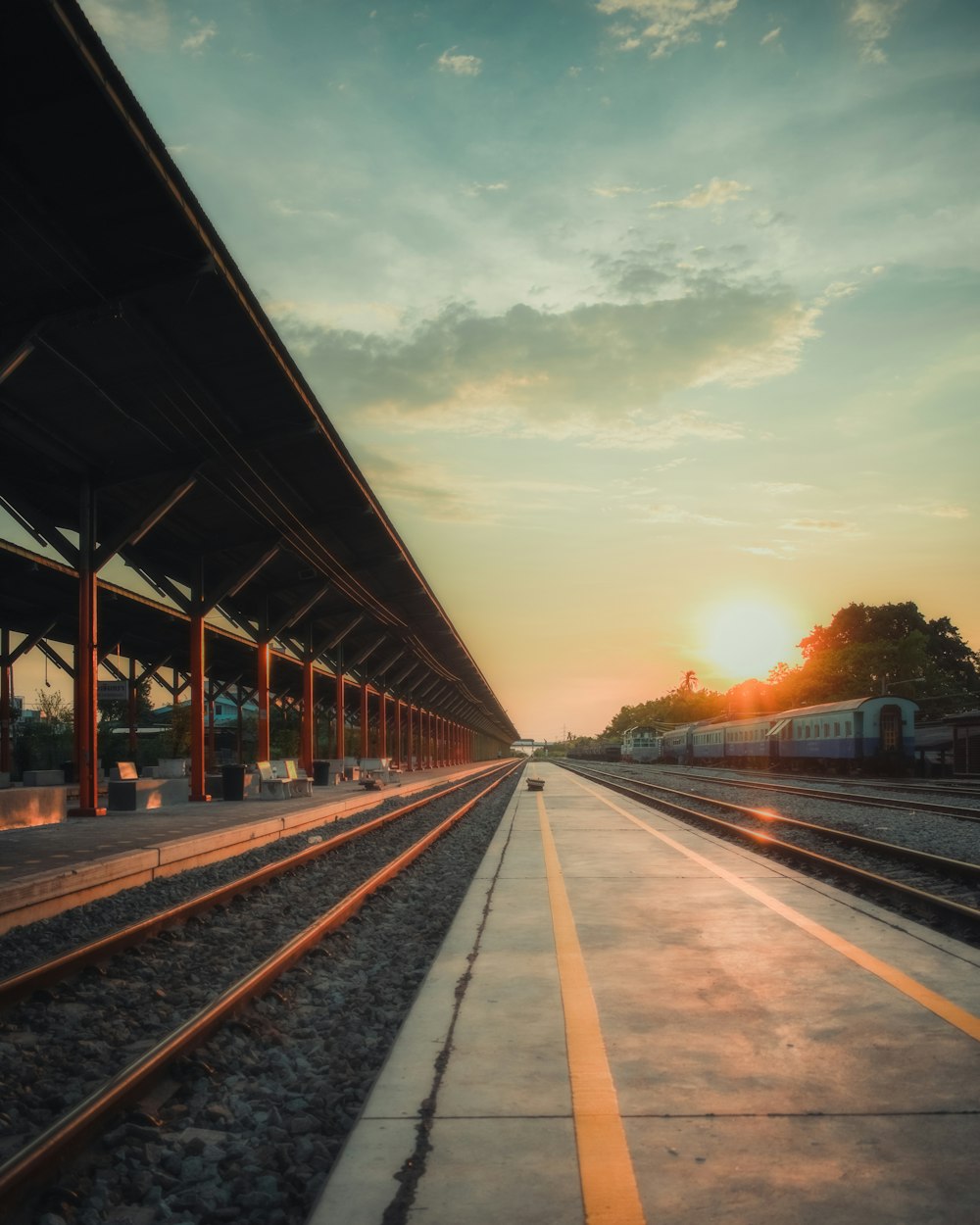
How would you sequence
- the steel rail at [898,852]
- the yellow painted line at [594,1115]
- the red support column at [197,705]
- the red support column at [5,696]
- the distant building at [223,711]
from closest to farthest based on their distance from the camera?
the yellow painted line at [594,1115], the steel rail at [898,852], the red support column at [197,705], the red support column at [5,696], the distant building at [223,711]

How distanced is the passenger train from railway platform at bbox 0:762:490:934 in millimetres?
24713

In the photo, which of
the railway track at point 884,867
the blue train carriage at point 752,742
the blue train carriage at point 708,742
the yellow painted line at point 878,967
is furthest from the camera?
the blue train carriage at point 708,742

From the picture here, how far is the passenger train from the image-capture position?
1539 inches

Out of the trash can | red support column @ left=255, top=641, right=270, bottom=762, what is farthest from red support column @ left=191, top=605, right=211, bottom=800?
red support column @ left=255, top=641, right=270, bottom=762

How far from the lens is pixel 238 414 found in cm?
1672

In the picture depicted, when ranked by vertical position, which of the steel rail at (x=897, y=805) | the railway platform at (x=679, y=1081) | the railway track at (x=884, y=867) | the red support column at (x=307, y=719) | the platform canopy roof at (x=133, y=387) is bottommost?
the steel rail at (x=897, y=805)

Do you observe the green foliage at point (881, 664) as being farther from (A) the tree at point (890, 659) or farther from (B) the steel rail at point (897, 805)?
(B) the steel rail at point (897, 805)

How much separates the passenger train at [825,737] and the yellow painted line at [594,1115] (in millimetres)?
→ 35570

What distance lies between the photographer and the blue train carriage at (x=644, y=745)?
90375 mm

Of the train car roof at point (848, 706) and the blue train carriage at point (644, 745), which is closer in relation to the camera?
the train car roof at point (848, 706)

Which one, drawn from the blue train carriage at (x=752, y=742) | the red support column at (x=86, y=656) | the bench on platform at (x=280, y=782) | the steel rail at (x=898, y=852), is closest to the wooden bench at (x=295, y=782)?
the bench on platform at (x=280, y=782)

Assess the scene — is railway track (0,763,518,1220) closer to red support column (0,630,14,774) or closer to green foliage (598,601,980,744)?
red support column (0,630,14,774)

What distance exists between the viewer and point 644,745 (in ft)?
298

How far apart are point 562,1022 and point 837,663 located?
9040cm
